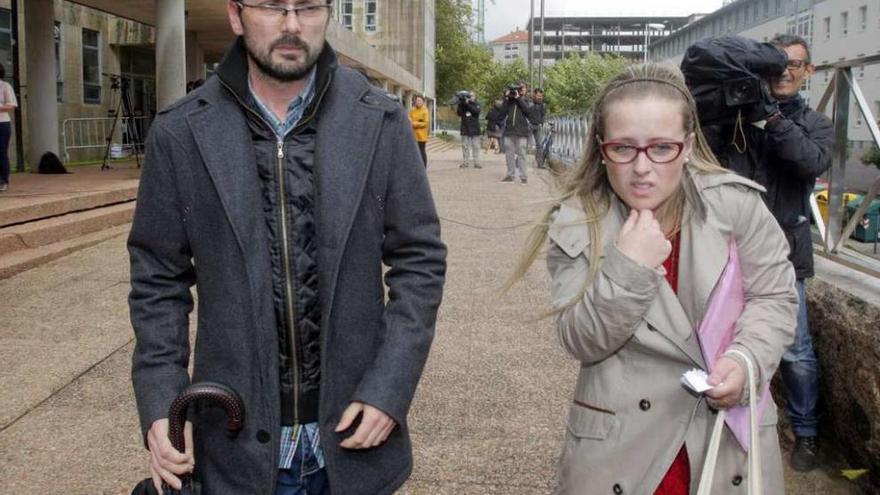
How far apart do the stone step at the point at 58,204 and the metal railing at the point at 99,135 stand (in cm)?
726

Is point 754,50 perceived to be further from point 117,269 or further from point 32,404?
point 117,269

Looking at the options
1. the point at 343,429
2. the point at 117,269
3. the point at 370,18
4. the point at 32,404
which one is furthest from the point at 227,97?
the point at 370,18

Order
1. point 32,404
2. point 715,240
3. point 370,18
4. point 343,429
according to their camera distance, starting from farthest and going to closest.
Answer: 1. point 370,18
2. point 32,404
3. point 715,240
4. point 343,429

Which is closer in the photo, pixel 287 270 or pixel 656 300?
pixel 287 270

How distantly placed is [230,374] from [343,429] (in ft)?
0.94

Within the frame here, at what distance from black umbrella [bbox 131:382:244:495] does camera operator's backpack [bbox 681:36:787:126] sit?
2.00 metres

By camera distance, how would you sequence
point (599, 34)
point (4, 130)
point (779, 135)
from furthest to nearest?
point (599, 34) → point (4, 130) → point (779, 135)

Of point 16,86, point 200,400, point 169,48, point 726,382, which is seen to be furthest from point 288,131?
point 16,86

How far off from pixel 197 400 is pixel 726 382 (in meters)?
1.15

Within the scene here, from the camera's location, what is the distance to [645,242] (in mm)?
Result: 2053

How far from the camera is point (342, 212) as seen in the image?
201cm

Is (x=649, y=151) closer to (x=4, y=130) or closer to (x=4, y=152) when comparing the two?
(x=4, y=152)

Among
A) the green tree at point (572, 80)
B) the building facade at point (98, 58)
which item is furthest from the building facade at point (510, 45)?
the building facade at point (98, 58)

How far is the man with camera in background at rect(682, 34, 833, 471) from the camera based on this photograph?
3.16 m
